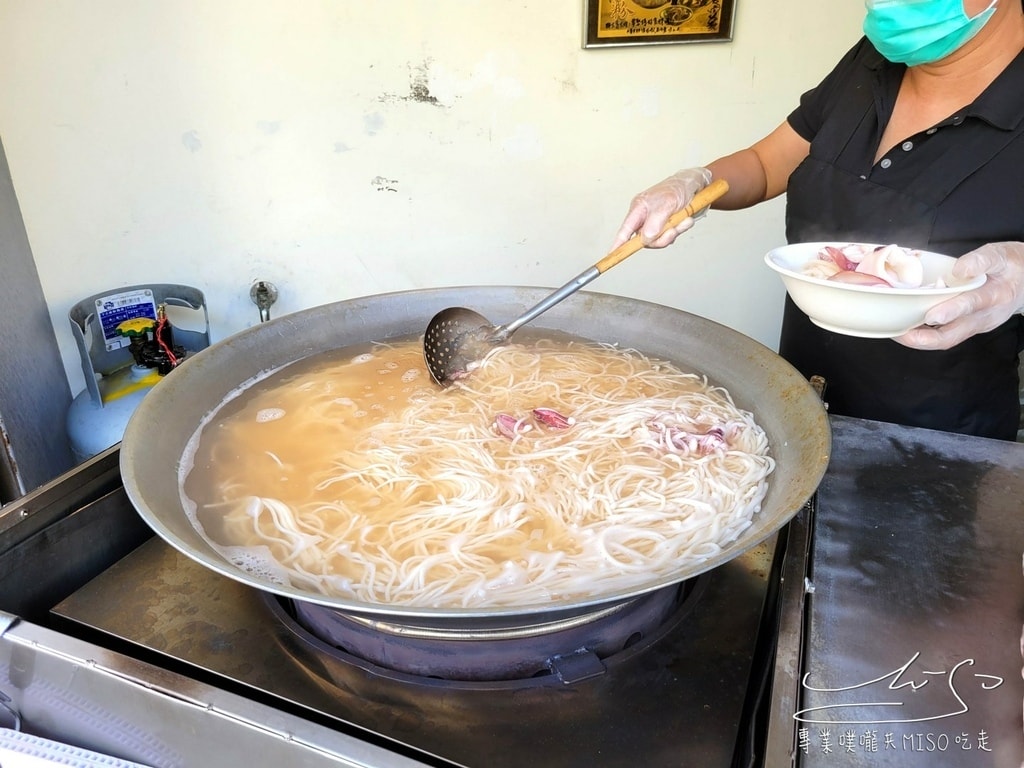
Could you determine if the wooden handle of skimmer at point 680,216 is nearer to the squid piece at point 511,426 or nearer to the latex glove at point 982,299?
the squid piece at point 511,426

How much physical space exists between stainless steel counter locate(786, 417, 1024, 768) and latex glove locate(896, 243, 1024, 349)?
34 cm

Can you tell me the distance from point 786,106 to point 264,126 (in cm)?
266

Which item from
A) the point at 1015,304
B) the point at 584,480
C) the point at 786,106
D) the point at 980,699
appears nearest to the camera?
the point at 980,699

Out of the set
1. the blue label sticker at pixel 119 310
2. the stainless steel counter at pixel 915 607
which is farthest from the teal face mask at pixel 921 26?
the blue label sticker at pixel 119 310

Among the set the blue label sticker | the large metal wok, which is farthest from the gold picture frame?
the blue label sticker

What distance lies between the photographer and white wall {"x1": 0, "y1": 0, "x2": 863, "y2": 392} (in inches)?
137

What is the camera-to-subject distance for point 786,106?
3473 mm

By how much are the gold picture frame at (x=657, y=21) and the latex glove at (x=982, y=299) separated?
2.25 m

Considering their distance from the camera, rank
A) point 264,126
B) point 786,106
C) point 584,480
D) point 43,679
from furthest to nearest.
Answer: point 264,126
point 786,106
point 584,480
point 43,679

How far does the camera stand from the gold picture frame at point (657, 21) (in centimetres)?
337

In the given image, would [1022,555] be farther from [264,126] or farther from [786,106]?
[264,126]

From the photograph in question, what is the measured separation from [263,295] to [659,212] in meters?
2.64

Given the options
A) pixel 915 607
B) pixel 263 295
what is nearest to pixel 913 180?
pixel 915 607

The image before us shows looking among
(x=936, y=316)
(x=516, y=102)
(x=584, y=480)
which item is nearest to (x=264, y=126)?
(x=516, y=102)
